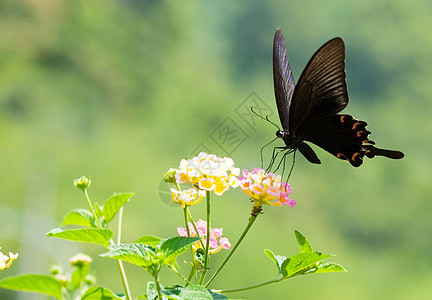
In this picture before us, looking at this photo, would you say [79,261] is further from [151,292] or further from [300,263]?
[300,263]

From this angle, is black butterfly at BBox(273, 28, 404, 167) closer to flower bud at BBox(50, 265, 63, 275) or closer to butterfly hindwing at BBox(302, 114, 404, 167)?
butterfly hindwing at BBox(302, 114, 404, 167)

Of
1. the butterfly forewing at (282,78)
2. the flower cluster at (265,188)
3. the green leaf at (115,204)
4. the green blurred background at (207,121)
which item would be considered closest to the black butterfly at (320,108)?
the butterfly forewing at (282,78)

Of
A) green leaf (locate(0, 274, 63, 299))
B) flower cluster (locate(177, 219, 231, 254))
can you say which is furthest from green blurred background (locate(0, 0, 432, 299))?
green leaf (locate(0, 274, 63, 299))

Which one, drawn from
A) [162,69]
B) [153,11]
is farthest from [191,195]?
[153,11]

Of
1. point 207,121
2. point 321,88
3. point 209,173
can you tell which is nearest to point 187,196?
point 209,173

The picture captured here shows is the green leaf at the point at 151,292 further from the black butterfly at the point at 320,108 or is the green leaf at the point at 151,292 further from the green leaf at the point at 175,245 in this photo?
the black butterfly at the point at 320,108

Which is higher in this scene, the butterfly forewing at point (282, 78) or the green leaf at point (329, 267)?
the butterfly forewing at point (282, 78)
